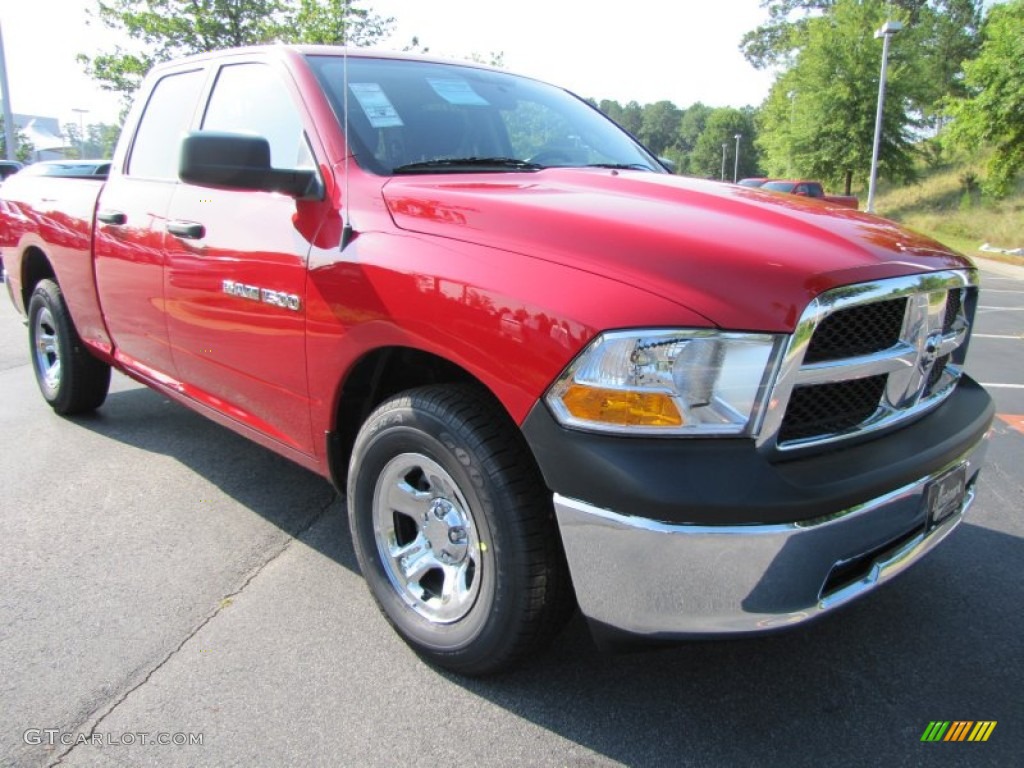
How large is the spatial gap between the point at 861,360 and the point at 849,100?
35406mm

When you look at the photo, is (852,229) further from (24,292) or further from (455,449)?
(24,292)

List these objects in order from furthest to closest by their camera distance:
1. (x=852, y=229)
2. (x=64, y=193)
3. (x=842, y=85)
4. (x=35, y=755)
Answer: (x=842, y=85) < (x=64, y=193) < (x=852, y=229) < (x=35, y=755)

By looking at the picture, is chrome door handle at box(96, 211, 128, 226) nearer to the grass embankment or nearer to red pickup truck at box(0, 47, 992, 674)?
red pickup truck at box(0, 47, 992, 674)

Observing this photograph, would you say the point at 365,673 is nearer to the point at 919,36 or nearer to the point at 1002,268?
the point at 1002,268

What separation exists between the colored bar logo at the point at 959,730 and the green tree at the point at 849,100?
34.5m

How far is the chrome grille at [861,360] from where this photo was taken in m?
1.75

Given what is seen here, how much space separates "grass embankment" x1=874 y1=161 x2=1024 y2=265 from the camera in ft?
78.6

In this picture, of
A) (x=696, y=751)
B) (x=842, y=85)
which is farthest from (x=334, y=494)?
(x=842, y=85)

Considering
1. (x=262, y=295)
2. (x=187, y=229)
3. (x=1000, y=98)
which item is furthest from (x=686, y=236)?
(x=1000, y=98)

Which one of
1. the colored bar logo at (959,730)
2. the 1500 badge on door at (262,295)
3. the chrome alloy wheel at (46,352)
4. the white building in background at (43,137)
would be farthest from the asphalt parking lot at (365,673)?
the white building in background at (43,137)

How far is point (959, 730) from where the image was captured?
2.12 m

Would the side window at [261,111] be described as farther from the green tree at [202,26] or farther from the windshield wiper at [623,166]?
the green tree at [202,26]

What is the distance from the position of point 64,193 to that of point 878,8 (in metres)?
38.2

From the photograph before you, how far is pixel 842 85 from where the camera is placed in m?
32.2
